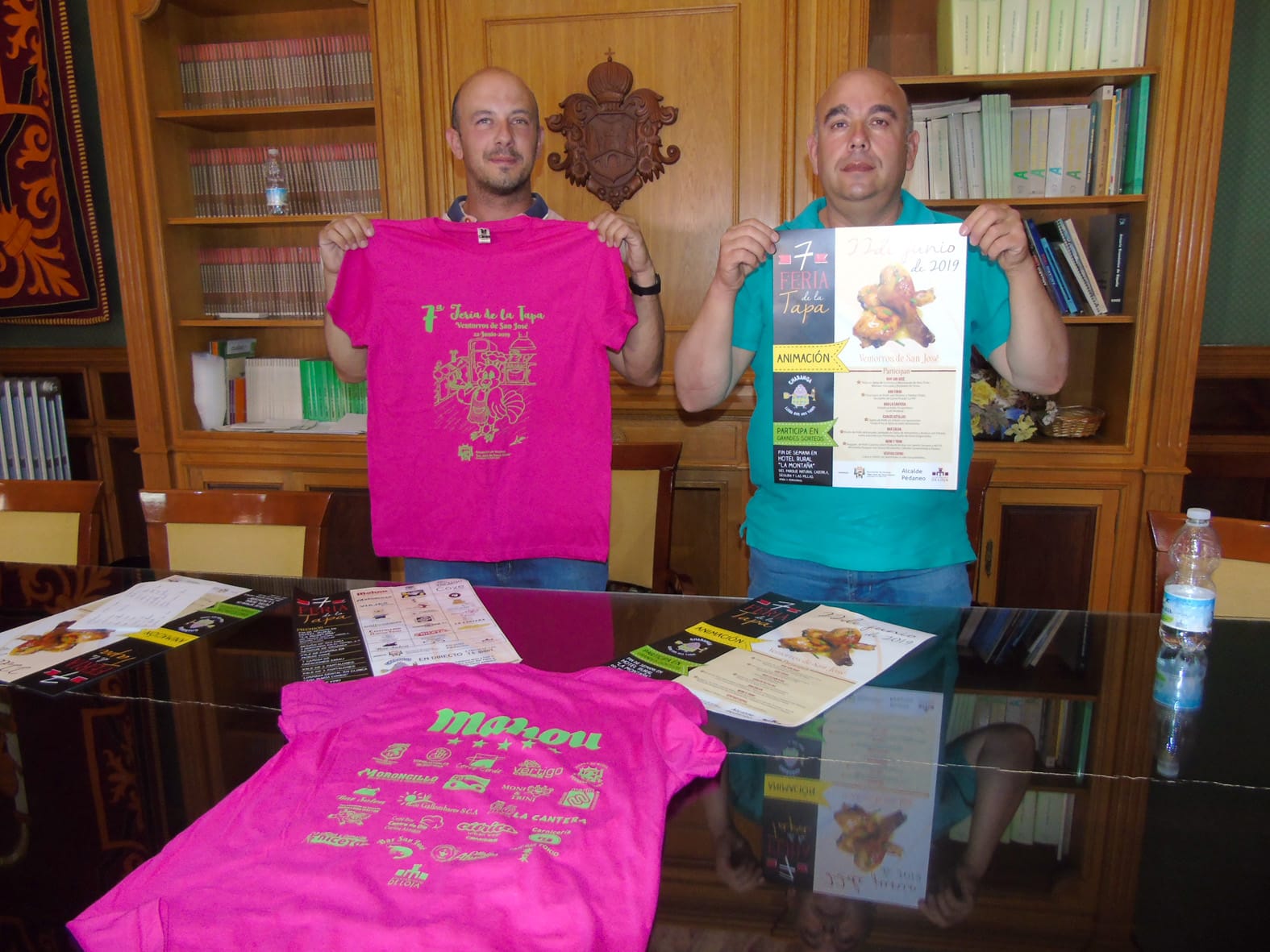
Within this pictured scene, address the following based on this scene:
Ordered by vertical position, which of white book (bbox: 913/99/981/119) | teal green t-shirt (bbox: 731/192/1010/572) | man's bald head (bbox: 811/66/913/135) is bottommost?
teal green t-shirt (bbox: 731/192/1010/572)

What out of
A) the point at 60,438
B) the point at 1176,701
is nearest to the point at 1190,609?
the point at 1176,701

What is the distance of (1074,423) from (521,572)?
1882 millimetres

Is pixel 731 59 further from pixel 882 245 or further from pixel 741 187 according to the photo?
pixel 882 245

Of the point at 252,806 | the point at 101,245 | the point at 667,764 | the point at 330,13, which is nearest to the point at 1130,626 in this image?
the point at 667,764

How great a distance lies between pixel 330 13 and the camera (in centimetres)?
300

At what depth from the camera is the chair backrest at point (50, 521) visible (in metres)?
1.88

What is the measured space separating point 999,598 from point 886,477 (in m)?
1.51

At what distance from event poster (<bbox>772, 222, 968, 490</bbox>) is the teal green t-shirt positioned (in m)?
0.03

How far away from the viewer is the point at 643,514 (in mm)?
2340

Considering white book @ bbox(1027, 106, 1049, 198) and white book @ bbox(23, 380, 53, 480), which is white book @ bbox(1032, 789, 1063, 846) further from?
white book @ bbox(23, 380, 53, 480)

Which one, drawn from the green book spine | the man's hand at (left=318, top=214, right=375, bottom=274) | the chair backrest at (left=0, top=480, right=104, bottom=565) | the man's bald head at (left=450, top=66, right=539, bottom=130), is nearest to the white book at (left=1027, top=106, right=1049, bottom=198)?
the green book spine

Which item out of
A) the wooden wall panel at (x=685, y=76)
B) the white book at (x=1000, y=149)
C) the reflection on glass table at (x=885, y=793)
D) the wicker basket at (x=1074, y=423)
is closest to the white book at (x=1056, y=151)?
Result: the white book at (x=1000, y=149)

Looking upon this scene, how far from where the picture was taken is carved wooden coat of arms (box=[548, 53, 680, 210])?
263cm

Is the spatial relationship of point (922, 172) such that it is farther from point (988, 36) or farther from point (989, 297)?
point (989, 297)
